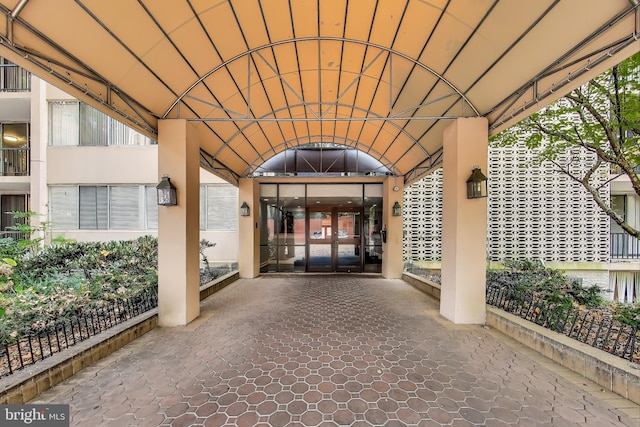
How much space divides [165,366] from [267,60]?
15.5 ft

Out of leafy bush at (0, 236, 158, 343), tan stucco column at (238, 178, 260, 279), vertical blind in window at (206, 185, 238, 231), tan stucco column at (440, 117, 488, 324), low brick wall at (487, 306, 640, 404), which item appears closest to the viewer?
low brick wall at (487, 306, 640, 404)

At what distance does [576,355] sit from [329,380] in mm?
2797

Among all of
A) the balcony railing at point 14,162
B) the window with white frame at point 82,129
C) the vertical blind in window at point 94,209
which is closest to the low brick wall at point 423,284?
the window with white frame at point 82,129

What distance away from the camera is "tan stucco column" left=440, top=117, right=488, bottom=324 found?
431 cm

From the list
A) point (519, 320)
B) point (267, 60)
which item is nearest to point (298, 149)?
point (267, 60)

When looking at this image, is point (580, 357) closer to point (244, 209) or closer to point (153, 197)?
point (244, 209)

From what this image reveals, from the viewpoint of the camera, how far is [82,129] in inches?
358

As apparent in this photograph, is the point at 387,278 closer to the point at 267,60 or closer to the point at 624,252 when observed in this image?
the point at 267,60

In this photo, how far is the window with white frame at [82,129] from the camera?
896cm

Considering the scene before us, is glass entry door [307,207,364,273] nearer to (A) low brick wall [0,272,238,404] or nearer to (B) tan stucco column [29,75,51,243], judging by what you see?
(A) low brick wall [0,272,238,404]

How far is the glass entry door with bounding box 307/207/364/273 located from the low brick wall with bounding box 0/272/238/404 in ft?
18.3

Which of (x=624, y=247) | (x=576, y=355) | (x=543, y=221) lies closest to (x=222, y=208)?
(x=576, y=355)

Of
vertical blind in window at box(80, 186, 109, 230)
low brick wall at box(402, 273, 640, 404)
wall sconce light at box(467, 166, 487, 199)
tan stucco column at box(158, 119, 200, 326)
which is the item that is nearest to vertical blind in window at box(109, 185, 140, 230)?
vertical blind in window at box(80, 186, 109, 230)

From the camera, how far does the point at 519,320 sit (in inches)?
152
